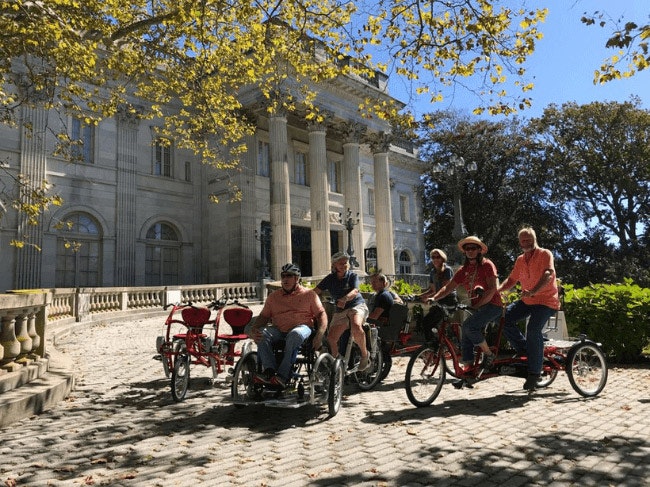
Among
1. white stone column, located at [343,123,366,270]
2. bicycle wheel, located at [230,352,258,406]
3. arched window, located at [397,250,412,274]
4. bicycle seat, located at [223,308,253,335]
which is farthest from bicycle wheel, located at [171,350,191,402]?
arched window, located at [397,250,412,274]

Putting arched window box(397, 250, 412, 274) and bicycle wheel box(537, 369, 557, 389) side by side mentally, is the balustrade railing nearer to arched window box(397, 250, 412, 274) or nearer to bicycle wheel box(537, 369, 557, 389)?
bicycle wheel box(537, 369, 557, 389)

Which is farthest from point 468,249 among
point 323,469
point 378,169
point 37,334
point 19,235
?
point 378,169

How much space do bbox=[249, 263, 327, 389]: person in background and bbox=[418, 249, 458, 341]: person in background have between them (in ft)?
5.25

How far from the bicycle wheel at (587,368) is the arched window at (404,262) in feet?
107

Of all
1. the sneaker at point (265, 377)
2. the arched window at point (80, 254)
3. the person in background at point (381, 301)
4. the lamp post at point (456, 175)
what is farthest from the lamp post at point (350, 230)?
the sneaker at point (265, 377)

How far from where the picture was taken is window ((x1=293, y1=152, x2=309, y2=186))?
29734 mm

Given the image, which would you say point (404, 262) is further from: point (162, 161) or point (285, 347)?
point (285, 347)

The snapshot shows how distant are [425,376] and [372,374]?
1.09 meters

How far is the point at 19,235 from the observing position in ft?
64.4

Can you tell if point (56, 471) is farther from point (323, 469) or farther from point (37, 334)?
point (37, 334)

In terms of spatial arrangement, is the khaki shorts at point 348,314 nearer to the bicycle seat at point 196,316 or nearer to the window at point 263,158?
the bicycle seat at point 196,316

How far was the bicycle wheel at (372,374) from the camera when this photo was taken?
6242mm

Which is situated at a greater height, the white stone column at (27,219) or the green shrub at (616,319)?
the white stone column at (27,219)

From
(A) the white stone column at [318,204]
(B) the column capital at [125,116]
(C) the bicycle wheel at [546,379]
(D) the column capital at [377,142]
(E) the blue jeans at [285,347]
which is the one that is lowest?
(C) the bicycle wheel at [546,379]
